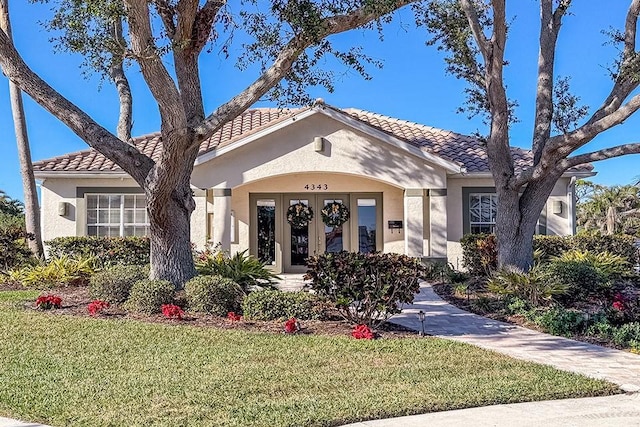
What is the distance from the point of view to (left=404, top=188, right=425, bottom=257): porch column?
17.0m

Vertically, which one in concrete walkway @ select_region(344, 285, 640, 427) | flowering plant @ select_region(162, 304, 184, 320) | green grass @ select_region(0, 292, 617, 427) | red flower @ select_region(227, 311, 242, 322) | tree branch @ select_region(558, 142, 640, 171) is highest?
tree branch @ select_region(558, 142, 640, 171)

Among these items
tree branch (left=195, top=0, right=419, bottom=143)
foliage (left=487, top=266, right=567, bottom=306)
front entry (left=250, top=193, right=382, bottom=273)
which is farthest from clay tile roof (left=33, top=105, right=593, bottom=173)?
tree branch (left=195, top=0, right=419, bottom=143)

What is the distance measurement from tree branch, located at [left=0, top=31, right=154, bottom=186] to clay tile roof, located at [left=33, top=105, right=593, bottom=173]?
6532mm

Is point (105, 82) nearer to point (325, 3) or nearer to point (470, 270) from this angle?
point (325, 3)

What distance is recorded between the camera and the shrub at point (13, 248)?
596 inches

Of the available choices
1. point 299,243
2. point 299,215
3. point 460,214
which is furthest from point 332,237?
point 460,214

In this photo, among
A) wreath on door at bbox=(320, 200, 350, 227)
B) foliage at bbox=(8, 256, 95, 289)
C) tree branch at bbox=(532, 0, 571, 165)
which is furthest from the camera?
wreath on door at bbox=(320, 200, 350, 227)

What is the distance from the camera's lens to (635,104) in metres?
10.2

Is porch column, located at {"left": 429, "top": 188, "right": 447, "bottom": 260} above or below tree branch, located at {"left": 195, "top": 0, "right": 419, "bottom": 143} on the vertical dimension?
below

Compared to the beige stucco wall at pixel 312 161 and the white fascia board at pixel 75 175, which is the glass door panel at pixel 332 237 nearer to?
the beige stucco wall at pixel 312 161

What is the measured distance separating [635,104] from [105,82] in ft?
33.9

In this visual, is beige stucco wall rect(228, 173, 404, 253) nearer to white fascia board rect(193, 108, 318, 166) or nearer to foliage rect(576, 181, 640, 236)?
white fascia board rect(193, 108, 318, 166)

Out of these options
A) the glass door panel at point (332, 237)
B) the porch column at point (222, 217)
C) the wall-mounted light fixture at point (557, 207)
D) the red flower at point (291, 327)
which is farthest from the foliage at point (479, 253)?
the porch column at point (222, 217)

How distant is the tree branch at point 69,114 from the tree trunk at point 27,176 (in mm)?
7702
